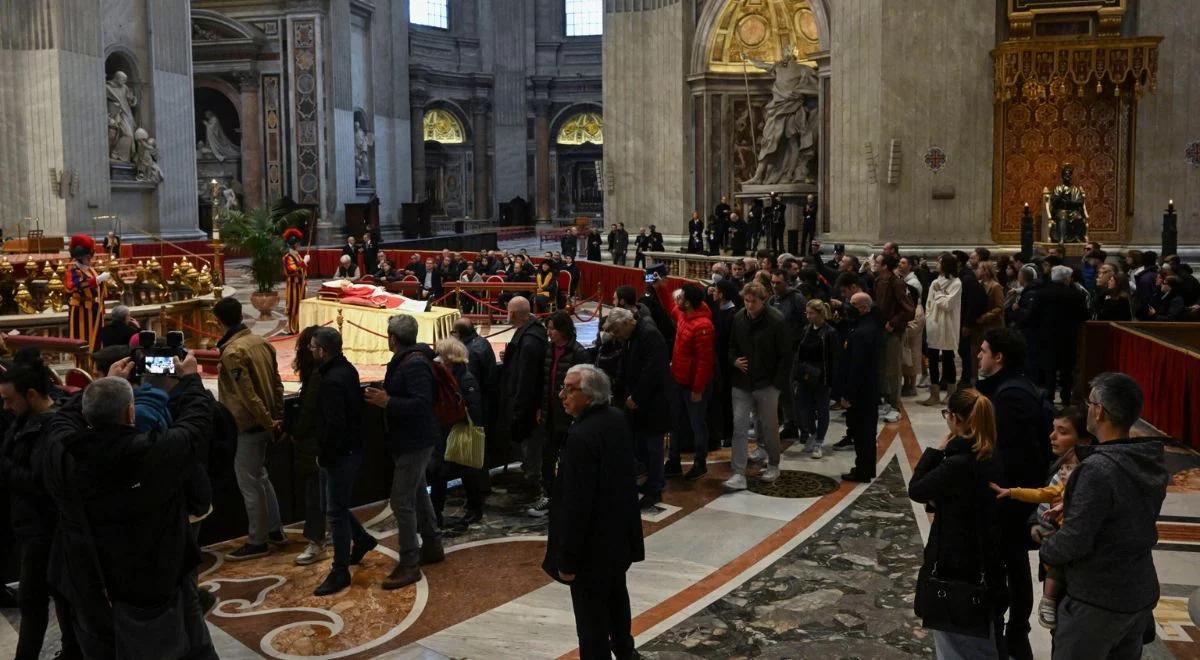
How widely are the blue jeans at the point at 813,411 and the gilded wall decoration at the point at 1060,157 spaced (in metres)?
11.3

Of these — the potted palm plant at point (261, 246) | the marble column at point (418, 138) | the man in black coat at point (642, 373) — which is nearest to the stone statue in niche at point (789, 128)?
the potted palm plant at point (261, 246)

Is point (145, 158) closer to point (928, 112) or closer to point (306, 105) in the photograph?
point (306, 105)

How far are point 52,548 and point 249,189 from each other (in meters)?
35.6

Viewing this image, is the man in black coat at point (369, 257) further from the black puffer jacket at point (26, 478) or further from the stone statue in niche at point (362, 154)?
the black puffer jacket at point (26, 478)

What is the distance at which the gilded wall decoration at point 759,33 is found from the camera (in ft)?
86.9

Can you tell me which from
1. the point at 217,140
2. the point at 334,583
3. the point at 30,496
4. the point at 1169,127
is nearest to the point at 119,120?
the point at 217,140

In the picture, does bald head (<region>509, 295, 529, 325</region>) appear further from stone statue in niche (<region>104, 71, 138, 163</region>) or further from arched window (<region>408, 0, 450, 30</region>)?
arched window (<region>408, 0, 450, 30</region>)

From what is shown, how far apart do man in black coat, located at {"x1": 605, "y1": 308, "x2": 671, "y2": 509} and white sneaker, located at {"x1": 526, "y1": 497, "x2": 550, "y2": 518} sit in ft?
2.90

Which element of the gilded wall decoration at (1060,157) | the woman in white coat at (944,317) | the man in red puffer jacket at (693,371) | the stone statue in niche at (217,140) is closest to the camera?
the man in red puffer jacket at (693,371)

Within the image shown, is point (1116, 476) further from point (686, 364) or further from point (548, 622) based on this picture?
point (686, 364)

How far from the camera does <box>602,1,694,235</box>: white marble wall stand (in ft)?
90.5

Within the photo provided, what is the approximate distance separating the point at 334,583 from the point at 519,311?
8.17 ft

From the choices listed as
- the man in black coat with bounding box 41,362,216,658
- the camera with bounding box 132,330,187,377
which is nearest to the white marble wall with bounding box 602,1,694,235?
the camera with bounding box 132,330,187,377

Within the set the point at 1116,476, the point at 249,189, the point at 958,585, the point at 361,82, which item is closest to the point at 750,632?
the point at 958,585
